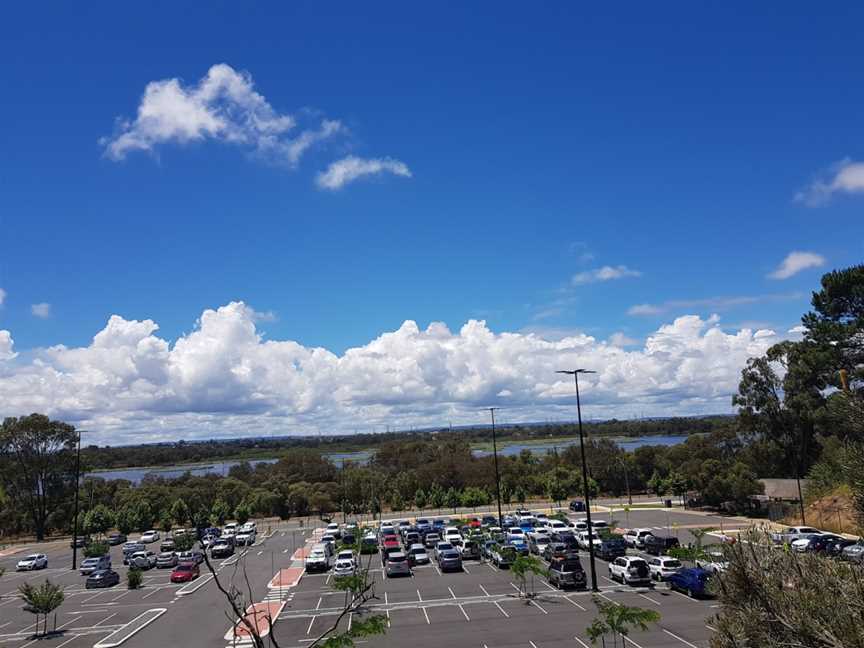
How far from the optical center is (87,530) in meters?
63.0

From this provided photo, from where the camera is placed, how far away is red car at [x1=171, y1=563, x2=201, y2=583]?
37.1 m

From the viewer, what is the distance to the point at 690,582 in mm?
27734

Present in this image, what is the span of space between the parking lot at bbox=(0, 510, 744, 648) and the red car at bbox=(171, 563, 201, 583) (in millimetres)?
638

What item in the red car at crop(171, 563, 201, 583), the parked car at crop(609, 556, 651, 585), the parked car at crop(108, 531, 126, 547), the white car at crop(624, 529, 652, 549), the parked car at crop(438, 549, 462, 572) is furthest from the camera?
the parked car at crop(108, 531, 126, 547)

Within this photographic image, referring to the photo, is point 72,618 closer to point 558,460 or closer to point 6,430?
point 6,430

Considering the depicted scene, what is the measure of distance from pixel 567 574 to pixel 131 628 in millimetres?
20444

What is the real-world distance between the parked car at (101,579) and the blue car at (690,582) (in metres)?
33.0

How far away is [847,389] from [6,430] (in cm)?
8139

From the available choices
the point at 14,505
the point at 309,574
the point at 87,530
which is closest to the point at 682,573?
the point at 309,574

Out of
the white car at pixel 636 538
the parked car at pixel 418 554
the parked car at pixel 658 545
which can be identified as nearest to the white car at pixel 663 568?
the parked car at pixel 658 545

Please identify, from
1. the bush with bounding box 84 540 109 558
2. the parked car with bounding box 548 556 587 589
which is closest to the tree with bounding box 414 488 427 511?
the bush with bounding box 84 540 109 558

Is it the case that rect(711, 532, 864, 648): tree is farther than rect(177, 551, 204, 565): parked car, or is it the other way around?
rect(177, 551, 204, 565): parked car

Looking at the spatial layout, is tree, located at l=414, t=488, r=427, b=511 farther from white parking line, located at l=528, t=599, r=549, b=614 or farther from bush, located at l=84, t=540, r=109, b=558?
white parking line, located at l=528, t=599, r=549, b=614

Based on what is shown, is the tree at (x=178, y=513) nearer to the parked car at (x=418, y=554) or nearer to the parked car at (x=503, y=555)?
the parked car at (x=418, y=554)
